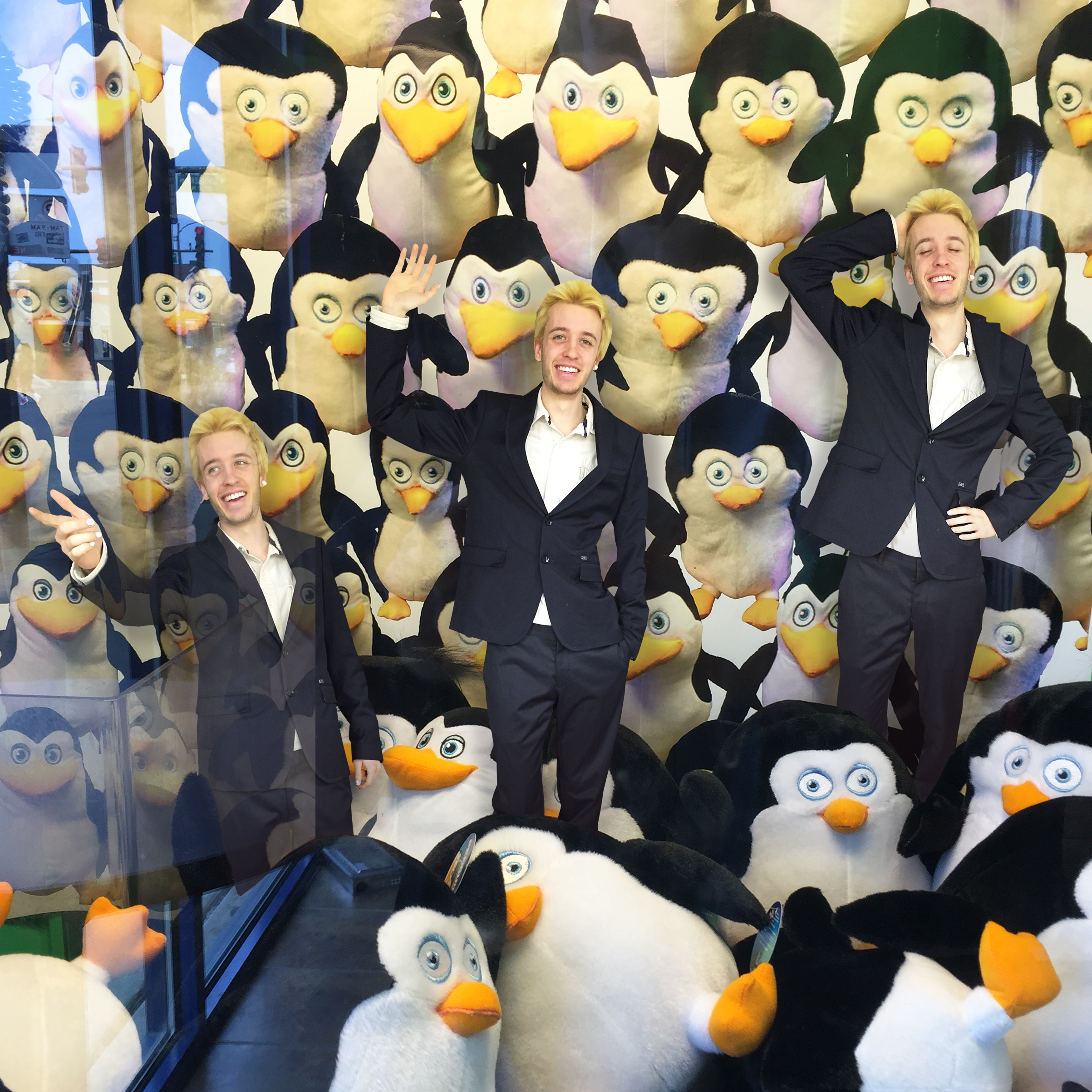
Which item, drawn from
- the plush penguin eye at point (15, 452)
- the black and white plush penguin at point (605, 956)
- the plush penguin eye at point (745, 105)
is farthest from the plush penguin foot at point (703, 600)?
the plush penguin eye at point (15, 452)

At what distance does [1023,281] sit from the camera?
8.45 feet

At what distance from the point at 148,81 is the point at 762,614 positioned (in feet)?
6.13

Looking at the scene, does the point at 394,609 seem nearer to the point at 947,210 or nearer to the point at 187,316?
the point at 187,316

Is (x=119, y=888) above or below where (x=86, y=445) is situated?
below

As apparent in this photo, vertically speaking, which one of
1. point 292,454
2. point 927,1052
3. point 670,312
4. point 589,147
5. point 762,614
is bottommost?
point 927,1052

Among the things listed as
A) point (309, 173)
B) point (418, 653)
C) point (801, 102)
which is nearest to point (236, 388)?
point (309, 173)

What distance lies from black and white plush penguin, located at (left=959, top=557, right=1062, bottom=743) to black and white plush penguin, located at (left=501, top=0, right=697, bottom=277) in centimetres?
129

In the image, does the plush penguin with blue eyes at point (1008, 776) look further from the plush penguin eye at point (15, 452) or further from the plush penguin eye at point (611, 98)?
the plush penguin eye at point (15, 452)

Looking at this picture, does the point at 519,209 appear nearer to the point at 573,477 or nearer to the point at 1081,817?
the point at 573,477

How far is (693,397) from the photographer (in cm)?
261

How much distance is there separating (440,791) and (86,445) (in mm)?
1169

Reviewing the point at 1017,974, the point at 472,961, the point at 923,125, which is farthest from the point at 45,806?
the point at 923,125

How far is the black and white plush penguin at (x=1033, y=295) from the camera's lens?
8.41 ft

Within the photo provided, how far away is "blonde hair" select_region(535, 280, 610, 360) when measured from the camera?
7.32 feet
